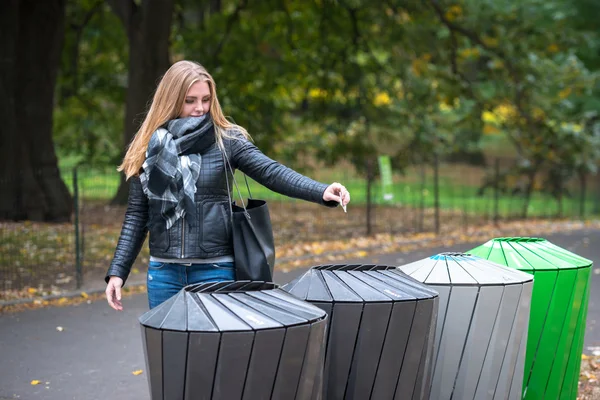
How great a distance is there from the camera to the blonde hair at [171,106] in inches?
145

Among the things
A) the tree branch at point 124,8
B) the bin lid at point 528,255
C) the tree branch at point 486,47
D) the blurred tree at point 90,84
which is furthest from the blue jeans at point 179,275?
the blurred tree at point 90,84

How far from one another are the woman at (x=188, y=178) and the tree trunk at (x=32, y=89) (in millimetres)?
11712

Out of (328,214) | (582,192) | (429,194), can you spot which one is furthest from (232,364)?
(582,192)

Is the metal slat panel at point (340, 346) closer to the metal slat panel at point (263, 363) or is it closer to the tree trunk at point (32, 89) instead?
the metal slat panel at point (263, 363)

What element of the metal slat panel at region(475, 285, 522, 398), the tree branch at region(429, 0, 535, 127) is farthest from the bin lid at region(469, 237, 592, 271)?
the tree branch at region(429, 0, 535, 127)

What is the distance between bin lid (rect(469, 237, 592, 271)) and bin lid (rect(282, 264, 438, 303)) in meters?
1.05

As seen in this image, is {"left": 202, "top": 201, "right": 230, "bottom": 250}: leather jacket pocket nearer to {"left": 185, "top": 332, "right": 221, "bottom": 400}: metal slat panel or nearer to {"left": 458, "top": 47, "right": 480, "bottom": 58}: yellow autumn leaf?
{"left": 185, "top": 332, "right": 221, "bottom": 400}: metal slat panel

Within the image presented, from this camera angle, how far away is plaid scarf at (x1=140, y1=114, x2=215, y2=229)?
366cm

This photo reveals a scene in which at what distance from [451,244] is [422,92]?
7.11m

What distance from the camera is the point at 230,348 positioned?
2768 mm

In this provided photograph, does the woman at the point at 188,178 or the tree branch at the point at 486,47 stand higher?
the tree branch at the point at 486,47

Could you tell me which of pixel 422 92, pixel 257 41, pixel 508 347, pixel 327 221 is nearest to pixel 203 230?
pixel 508 347

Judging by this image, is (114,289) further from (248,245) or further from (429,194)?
(429,194)

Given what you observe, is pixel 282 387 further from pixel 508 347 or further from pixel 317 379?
pixel 508 347
